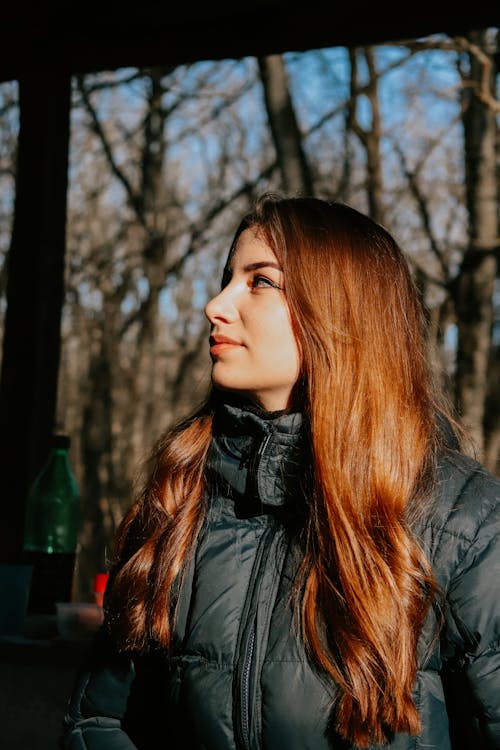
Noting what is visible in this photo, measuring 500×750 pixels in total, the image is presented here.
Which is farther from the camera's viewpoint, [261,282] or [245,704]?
[261,282]

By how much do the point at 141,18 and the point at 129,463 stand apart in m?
3.10

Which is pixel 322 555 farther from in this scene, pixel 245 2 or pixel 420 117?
pixel 420 117

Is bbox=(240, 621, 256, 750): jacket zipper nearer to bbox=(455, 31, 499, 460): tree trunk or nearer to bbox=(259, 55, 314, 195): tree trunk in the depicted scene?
bbox=(455, 31, 499, 460): tree trunk

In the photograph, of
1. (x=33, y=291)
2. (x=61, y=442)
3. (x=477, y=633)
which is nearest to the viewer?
(x=477, y=633)

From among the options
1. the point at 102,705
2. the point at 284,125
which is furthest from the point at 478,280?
the point at 102,705

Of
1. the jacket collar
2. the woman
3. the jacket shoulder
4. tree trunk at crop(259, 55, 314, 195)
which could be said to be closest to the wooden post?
the woman

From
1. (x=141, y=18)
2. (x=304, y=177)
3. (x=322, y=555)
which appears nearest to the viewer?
(x=322, y=555)

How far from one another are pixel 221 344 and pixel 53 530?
112cm

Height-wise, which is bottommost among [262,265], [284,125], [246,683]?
[246,683]

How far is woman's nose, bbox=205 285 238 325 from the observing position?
1.28 metres

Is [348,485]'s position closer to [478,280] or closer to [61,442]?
[61,442]

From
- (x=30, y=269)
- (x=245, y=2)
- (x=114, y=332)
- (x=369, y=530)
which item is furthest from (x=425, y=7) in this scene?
(x=114, y=332)

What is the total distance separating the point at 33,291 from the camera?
7.91ft

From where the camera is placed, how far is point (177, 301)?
4715mm
